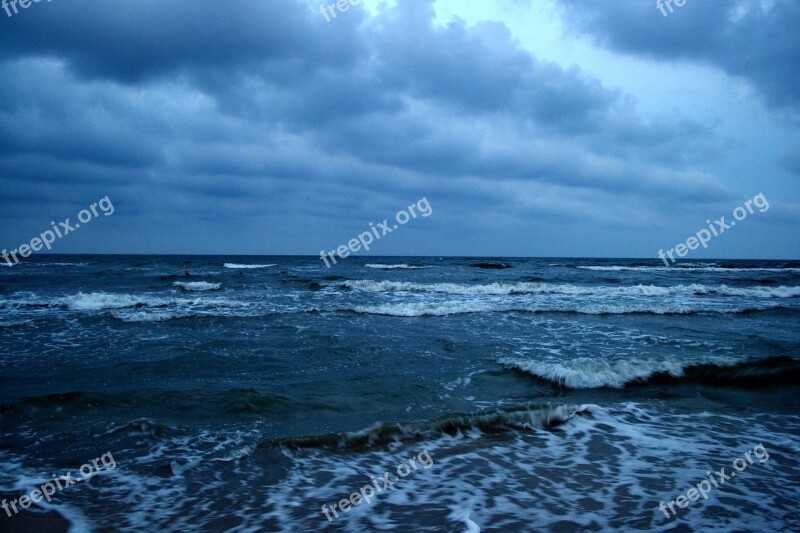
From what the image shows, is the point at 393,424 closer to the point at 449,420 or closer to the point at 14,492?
the point at 449,420

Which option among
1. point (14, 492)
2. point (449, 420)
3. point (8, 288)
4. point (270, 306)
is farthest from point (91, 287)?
point (449, 420)

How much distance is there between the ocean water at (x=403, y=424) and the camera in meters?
3.98

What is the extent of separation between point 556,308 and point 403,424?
13.0 meters

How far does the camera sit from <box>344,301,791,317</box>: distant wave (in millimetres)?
16297

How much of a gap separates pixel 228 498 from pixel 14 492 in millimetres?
2082

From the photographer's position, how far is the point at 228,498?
4.16 m

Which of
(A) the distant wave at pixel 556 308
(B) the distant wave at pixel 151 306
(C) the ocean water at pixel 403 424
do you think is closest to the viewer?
(C) the ocean water at pixel 403 424
